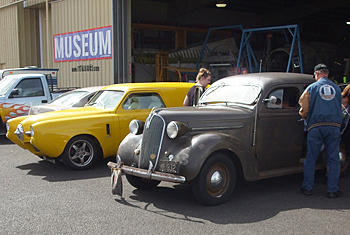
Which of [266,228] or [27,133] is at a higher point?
[27,133]

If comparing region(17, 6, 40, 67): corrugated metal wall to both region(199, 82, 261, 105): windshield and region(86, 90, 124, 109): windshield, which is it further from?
region(199, 82, 261, 105): windshield

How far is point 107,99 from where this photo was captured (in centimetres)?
791

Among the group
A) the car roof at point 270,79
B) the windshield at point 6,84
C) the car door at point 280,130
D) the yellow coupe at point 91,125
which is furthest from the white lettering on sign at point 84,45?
the car door at point 280,130

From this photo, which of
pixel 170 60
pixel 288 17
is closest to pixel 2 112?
pixel 170 60

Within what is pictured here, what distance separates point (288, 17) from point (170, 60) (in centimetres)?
1046

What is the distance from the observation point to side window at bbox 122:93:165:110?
7.60m

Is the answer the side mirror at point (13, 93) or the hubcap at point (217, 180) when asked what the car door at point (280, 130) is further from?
the side mirror at point (13, 93)

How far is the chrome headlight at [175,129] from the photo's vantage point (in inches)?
191

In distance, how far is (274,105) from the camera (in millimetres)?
5719

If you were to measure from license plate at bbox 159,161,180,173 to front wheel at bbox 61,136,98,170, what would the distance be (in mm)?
2687

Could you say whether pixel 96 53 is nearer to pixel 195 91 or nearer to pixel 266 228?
pixel 195 91

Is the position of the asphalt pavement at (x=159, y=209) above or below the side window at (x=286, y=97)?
below

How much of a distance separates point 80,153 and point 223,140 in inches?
128

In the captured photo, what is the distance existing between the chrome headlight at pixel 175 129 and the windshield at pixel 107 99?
291 centimetres
